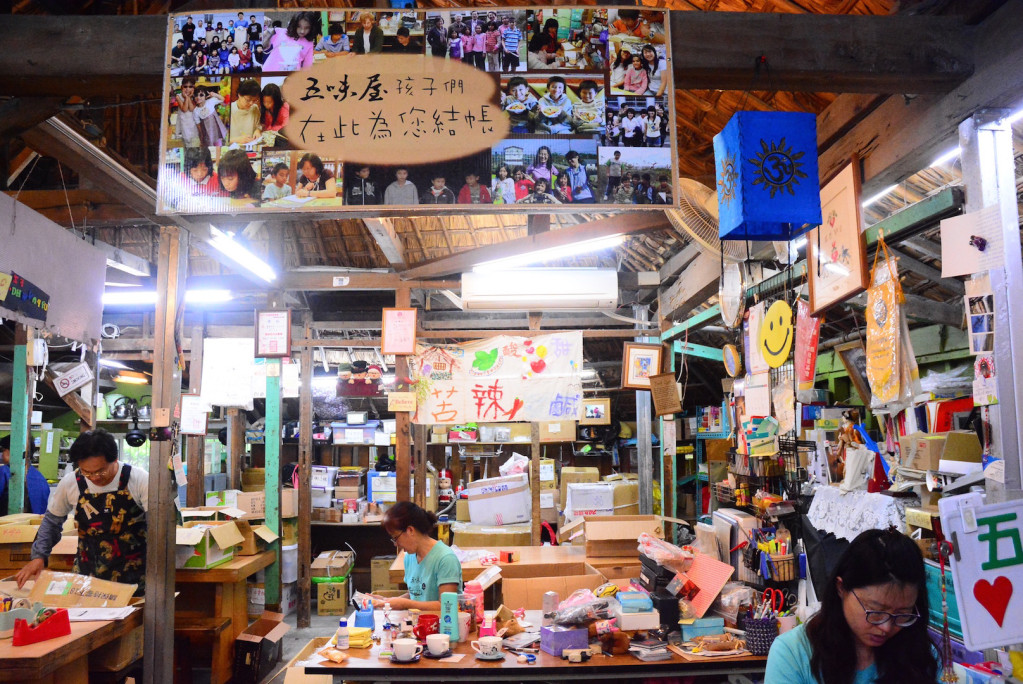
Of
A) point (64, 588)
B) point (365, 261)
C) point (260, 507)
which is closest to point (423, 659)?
point (64, 588)

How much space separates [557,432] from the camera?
1024 centimetres

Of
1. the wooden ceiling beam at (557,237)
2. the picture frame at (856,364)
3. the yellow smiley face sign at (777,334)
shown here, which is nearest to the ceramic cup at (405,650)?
the yellow smiley face sign at (777,334)

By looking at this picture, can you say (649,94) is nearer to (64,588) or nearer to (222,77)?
(222,77)

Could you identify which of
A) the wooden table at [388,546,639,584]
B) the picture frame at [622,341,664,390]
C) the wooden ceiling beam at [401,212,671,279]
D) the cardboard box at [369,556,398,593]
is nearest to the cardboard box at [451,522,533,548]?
the wooden table at [388,546,639,584]

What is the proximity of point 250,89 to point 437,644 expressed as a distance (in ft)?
10.9

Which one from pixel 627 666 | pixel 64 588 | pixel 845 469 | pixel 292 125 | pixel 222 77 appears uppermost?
pixel 222 77

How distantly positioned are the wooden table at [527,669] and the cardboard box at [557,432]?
15.5 ft

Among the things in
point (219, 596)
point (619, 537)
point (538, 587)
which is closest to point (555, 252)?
point (619, 537)

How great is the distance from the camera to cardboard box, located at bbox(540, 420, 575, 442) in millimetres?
9695

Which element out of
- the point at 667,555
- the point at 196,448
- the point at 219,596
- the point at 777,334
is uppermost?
the point at 777,334

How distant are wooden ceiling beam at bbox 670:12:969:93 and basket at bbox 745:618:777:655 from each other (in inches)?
122

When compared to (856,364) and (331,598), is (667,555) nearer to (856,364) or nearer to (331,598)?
(856,364)

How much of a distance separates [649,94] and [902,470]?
98.9 inches

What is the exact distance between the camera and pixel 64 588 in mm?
4922
